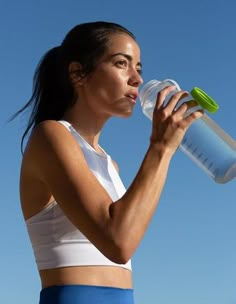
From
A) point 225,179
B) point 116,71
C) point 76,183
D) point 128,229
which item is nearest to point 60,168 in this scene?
A: point 76,183

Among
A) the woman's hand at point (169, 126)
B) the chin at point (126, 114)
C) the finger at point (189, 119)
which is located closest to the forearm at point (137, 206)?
the woman's hand at point (169, 126)

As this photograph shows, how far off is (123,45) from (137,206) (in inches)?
41.3

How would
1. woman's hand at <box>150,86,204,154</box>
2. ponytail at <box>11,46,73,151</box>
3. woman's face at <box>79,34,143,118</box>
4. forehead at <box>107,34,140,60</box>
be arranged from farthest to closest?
ponytail at <box>11,46,73,151</box> < forehead at <box>107,34,140,60</box> < woman's face at <box>79,34,143,118</box> < woman's hand at <box>150,86,204,154</box>

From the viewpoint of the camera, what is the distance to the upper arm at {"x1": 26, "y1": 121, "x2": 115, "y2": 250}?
2.70m

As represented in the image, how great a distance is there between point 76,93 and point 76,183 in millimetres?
832

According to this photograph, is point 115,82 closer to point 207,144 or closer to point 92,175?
point 92,175

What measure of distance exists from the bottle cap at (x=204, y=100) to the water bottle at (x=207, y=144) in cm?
24

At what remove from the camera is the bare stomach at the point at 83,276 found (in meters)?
2.91

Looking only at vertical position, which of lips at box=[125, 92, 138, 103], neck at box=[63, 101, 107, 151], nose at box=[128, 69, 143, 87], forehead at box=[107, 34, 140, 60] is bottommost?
neck at box=[63, 101, 107, 151]

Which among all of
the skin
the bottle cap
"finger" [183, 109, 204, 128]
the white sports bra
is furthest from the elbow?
the bottle cap

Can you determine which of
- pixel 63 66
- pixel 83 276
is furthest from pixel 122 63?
pixel 83 276

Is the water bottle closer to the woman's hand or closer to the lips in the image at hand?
the lips

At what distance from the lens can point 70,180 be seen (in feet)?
9.15

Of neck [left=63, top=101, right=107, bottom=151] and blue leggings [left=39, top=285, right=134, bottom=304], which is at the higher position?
neck [left=63, top=101, right=107, bottom=151]
